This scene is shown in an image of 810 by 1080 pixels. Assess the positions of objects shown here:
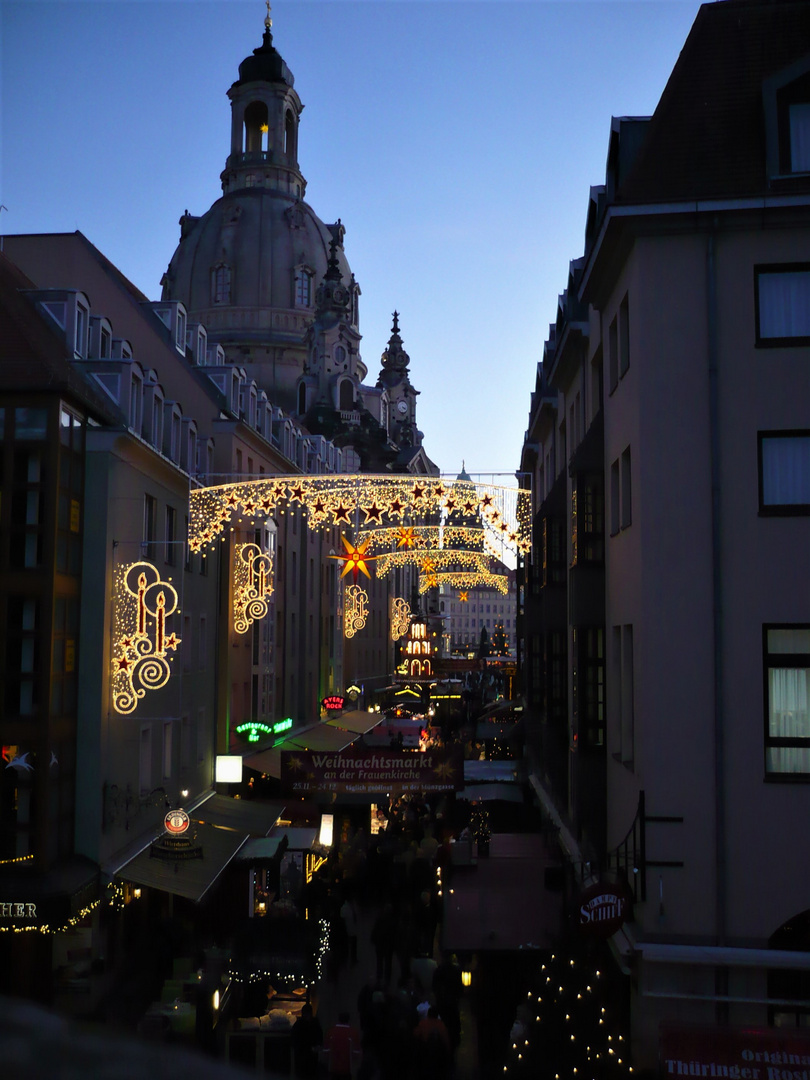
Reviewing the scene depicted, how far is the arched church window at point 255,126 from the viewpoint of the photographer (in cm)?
11156

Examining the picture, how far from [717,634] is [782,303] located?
164 inches

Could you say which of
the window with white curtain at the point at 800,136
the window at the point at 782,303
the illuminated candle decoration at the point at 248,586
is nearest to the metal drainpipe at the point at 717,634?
the window at the point at 782,303

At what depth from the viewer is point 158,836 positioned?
74.5 feet

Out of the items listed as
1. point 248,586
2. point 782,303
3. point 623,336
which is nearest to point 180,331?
point 248,586

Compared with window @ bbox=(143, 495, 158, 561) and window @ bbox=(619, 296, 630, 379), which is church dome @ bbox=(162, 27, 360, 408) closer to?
window @ bbox=(143, 495, 158, 561)

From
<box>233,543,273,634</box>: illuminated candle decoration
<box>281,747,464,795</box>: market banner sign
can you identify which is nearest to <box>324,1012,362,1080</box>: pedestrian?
<box>281,747,464,795</box>: market banner sign

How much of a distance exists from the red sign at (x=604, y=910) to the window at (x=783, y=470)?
4.90 m

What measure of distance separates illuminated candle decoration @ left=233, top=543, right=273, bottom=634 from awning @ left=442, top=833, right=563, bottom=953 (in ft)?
26.4

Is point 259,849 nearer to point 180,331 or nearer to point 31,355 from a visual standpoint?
point 31,355

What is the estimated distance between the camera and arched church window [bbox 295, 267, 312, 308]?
10188 centimetres

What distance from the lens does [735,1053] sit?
1120 centimetres

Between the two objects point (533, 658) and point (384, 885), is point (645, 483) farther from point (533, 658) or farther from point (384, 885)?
point (533, 658)

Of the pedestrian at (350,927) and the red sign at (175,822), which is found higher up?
the red sign at (175,822)

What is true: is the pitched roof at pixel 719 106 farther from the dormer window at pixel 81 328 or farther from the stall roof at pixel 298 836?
the stall roof at pixel 298 836
